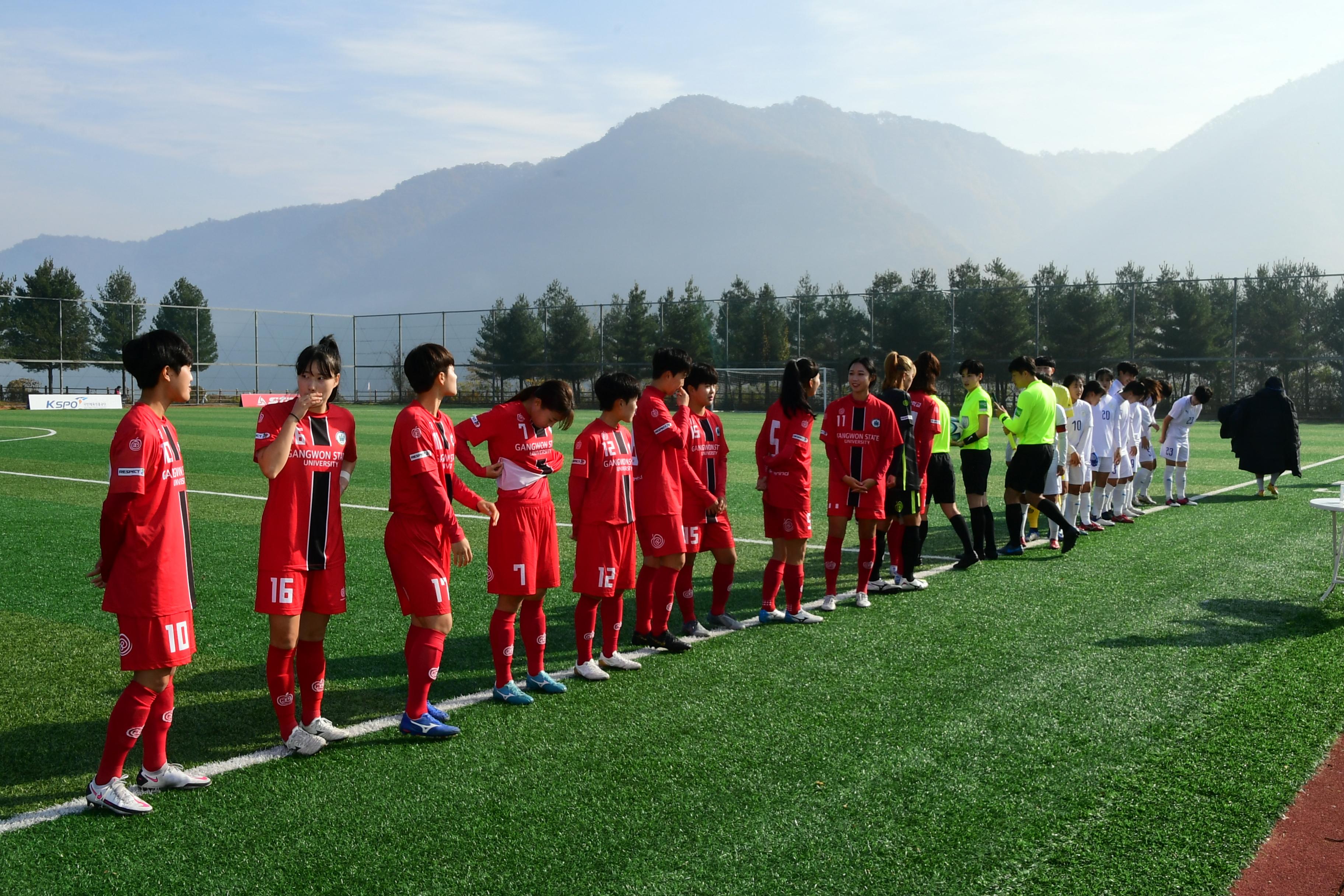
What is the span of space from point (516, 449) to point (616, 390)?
794 mm

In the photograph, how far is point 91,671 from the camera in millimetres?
5797

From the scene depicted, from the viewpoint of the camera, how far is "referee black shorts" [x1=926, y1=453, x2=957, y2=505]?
8680mm

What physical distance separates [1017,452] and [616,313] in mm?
49235

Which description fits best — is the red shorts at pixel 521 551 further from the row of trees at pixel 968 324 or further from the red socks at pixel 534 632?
the row of trees at pixel 968 324

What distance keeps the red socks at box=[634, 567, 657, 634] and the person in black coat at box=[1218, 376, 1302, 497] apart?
12.1 meters

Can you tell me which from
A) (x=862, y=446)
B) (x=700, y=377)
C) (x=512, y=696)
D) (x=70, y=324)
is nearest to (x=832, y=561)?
(x=862, y=446)

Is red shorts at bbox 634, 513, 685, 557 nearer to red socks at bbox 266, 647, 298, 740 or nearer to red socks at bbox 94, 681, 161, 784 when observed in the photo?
red socks at bbox 266, 647, 298, 740

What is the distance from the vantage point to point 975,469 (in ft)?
30.5

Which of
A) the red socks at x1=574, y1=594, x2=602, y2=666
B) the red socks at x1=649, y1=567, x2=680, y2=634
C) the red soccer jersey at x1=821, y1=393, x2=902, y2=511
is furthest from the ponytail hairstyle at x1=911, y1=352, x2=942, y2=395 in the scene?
the red socks at x1=574, y1=594, x2=602, y2=666

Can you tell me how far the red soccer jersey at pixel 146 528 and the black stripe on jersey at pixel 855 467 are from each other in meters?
4.71

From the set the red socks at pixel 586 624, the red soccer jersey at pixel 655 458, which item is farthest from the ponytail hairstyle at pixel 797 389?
the red socks at pixel 586 624

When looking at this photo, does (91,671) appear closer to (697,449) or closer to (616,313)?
(697,449)

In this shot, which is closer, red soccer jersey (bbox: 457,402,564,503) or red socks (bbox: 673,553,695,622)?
red soccer jersey (bbox: 457,402,564,503)

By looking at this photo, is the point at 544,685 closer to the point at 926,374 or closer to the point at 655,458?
the point at 655,458
